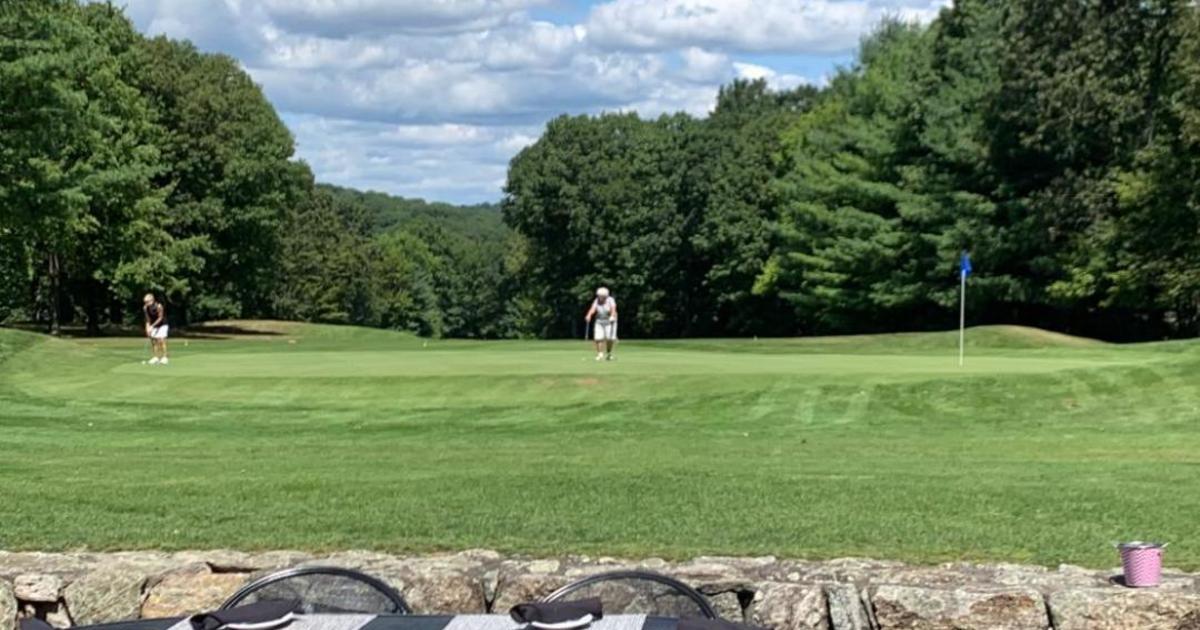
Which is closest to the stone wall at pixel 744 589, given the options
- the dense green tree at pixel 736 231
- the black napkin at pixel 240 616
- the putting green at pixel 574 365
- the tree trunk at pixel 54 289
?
the black napkin at pixel 240 616

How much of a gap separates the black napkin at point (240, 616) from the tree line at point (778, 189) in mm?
30507

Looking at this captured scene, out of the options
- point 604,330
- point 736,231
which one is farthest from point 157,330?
point 736,231

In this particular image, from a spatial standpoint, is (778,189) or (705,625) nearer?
(705,625)

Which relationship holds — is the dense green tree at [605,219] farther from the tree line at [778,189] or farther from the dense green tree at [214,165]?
the dense green tree at [214,165]

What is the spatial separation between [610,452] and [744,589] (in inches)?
289

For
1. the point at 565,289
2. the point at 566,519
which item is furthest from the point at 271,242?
the point at 566,519

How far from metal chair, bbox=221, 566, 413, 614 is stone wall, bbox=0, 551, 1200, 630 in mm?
1589

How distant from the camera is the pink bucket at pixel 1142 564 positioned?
5.71 m

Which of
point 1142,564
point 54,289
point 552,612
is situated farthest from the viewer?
point 54,289

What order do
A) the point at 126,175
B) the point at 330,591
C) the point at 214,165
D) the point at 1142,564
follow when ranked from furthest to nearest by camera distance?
1. the point at 214,165
2. the point at 126,175
3. the point at 1142,564
4. the point at 330,591

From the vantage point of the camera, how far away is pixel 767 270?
5931 centimetres

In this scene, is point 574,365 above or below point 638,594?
below

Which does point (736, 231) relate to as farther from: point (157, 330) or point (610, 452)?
point (610, 452)

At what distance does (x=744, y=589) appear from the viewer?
19.1ft
